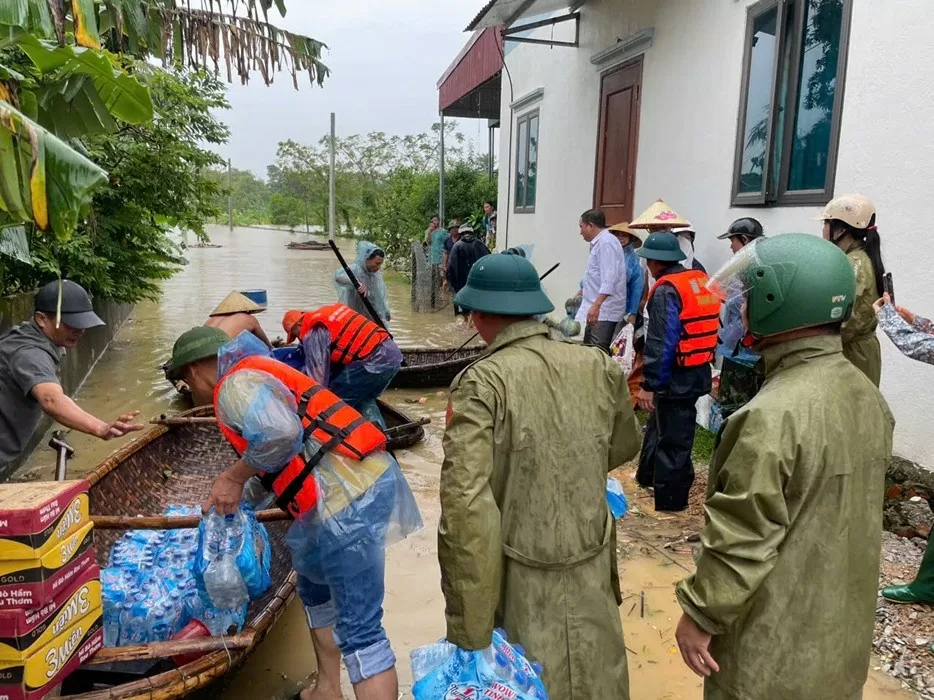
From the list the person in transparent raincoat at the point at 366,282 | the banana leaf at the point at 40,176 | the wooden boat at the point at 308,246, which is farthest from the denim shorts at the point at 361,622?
the wooden boat at the point at 308,246

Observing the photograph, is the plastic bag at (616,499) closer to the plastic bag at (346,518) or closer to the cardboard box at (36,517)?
the plastic bag at (346,518)

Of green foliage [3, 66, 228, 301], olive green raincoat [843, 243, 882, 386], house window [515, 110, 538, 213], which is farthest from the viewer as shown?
A: house window [515, 110, 538, 213]

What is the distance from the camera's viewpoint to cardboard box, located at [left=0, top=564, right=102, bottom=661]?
2.16 m

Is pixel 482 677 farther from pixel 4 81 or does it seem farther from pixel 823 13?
pixel 823 13

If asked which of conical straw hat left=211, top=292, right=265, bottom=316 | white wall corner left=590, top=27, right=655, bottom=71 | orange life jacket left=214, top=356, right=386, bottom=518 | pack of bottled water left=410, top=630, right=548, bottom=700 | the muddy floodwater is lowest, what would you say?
the muddy floodwater

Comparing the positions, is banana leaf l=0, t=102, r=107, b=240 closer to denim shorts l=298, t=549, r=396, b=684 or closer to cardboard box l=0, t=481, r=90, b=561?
cardboard box l=0, t=481, r=90, b=561

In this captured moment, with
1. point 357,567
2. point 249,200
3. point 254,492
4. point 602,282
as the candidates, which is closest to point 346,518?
point 357,567

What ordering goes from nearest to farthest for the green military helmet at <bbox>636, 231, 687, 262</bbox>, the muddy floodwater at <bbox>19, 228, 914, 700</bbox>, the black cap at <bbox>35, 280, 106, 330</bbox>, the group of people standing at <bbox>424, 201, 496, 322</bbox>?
the muddy floodwater at <bbox>19, 228, 914, 700</bbox>, the black cap at <bbox>35, 280, 106, 330</bbox>, the green military helmet at <bbox>636, 231, 687, 262</bbox>, the group of people standing at <bbox>424, 201, 496, 322</bbox>

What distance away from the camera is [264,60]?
771 cm

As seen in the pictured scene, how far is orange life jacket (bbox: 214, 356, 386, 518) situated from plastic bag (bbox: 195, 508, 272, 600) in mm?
408

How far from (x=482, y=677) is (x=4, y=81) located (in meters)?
3.37

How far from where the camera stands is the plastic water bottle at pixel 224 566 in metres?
2.83

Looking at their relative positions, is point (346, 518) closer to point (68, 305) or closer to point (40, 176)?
point (40, 176)

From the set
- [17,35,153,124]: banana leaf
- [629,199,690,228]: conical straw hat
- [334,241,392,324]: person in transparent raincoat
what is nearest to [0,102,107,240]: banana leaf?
[17,35,153,124]: banana leaf
